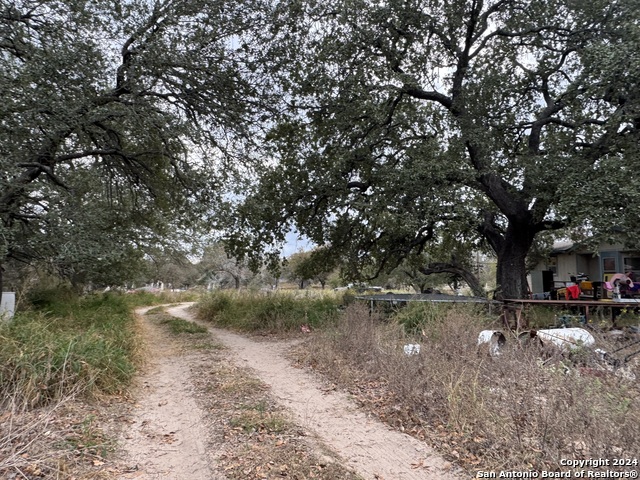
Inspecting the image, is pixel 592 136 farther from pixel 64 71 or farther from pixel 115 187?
pixel 115 187

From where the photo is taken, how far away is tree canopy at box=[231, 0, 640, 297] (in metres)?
8.03

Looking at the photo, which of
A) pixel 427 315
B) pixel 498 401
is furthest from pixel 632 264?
pixel 498 401

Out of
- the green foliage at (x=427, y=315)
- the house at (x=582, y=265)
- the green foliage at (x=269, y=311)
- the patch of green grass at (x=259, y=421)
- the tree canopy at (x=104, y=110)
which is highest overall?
the tree canopy at (x=104, y=110)

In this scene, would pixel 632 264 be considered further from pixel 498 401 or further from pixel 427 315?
pixel 498 401

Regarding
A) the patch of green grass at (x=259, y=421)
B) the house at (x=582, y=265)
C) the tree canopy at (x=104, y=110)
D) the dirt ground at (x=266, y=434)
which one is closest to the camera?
the dirt ground at (x=266, y=434)

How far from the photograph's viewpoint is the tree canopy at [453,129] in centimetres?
803

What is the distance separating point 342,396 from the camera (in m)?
4.82

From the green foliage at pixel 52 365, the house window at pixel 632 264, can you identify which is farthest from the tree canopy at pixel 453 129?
the house window at pixel 632 264

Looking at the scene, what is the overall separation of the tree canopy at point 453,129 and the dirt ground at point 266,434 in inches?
171

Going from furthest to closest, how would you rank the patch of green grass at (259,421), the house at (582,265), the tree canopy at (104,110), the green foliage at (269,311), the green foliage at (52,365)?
1. the house at (582,265)
2. the green foliage at (269,311)
3. the tree canopy at (104,110)
4. the green foliage at (52,365)
5. the patch of green grass at (259,421)

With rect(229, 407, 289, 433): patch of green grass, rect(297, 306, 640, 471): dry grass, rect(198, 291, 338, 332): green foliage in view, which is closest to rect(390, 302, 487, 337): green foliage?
Result: rect(297, 306, 640, 471): dry grass

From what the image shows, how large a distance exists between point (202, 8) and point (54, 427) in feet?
24.7

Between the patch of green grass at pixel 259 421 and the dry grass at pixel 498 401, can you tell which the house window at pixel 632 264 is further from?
the patch of green grass at pixel 259 421

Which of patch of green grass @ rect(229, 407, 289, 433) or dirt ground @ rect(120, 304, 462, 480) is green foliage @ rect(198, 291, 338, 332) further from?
patch of green grass @ rect(229, 407, 289, 433)
